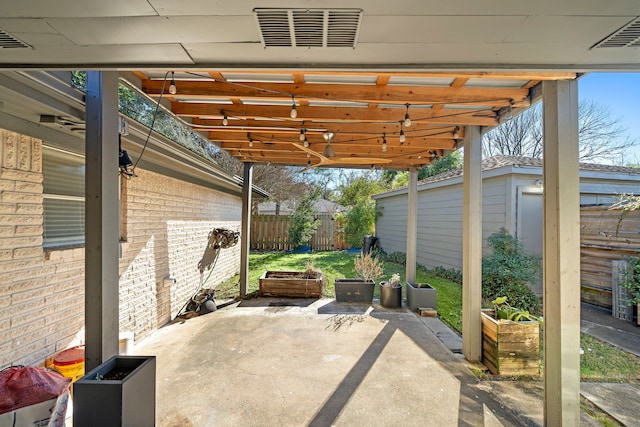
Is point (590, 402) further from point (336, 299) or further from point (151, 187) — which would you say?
point (151, 187)

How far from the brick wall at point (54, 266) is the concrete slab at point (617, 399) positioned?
472 centimetres

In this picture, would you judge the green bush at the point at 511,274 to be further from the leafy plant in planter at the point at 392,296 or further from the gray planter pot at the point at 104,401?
the gray planter pot at the point at 104,401

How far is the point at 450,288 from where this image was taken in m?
6.70

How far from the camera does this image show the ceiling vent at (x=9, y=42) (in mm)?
1344

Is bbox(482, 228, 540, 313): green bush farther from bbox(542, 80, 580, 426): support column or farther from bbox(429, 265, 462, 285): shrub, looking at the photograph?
bbox(542, 80, 580, 426): support column

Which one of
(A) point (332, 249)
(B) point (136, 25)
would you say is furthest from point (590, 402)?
(A) point (332, 249)

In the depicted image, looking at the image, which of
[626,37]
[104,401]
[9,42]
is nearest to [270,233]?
[104,401]

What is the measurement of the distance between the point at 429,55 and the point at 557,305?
1.96m

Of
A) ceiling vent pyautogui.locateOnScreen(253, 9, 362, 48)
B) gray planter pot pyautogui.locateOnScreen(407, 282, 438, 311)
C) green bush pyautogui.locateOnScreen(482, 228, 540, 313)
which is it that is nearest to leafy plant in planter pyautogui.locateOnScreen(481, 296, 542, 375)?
gray planter pot pyautogui.locateOnScreen(407, 282, 438, 311)

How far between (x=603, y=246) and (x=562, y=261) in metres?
4.73

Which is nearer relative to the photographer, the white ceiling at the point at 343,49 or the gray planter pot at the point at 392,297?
the white ceiling at the point at 343,49

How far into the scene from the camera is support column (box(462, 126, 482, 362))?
339 centimetres

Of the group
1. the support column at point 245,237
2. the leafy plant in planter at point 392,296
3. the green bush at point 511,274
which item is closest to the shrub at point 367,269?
the leafy plant in planter at point 392,296

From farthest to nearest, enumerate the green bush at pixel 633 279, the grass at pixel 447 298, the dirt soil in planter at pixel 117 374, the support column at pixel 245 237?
the support column at pixel 245 237 < the green bush at pixel 633 279 < the grass at pixel 447 298 < the dirt soil in planter at pixel 117 374
